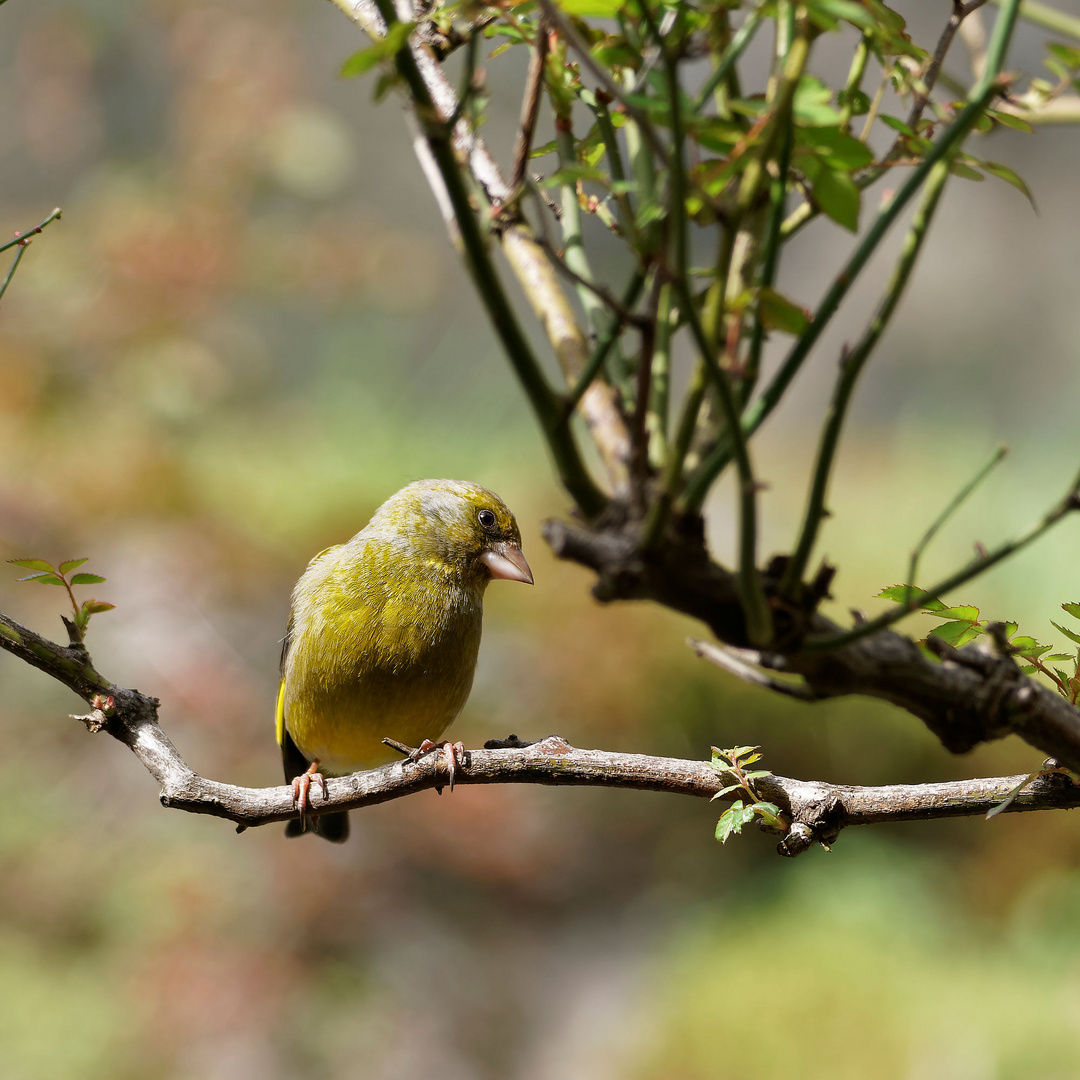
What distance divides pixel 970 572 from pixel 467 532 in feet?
4.86

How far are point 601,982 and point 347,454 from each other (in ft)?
13.6

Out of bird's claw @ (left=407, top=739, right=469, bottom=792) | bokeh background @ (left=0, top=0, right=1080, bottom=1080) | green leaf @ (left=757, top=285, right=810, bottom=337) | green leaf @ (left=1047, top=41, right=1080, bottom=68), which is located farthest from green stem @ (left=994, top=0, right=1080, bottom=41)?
bokeh background @ (left=0, top=0, right=1080, bottom=1080)

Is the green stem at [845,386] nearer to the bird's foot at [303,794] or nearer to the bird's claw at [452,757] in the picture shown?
the bird's claw at [452,757]

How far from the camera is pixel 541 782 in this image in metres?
1.39

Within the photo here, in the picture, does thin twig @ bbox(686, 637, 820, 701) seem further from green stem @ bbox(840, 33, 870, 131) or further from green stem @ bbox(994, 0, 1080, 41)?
green stem @ bbox(994, 0, 1080, 41)

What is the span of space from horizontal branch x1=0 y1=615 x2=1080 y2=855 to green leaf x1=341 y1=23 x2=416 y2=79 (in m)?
0.85

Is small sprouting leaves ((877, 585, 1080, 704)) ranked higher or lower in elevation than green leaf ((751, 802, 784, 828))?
higher

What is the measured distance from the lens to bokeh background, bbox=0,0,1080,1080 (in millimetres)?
6137

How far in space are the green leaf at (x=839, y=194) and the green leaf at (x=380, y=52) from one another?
1.03ft

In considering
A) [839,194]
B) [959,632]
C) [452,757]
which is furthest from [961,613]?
[452,757]

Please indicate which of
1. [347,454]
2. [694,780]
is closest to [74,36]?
[347,454]

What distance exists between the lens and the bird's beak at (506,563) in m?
2.10

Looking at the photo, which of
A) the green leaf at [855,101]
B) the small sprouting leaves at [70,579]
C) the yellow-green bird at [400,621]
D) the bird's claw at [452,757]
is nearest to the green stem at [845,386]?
the green leaf at [855,101]

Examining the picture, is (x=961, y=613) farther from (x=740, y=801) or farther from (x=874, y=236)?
(x=874, y=236)
